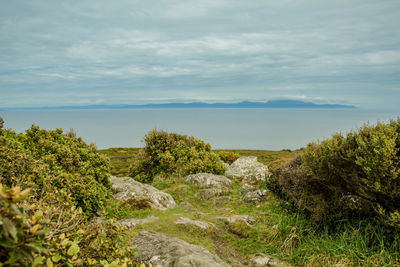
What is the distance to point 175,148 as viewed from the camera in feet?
64.6

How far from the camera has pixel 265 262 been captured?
6.42m

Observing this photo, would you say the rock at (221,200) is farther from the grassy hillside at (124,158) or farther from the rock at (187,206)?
the grassy hillside at (124,158)

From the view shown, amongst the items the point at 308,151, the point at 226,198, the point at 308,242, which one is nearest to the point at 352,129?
the point at 308,151

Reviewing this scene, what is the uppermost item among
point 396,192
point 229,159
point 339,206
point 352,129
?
point 352,129

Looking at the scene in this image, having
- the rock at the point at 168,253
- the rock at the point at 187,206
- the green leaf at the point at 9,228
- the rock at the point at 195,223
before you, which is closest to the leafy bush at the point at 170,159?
the rock at the point at 187,206

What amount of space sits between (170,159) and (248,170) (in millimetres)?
5654

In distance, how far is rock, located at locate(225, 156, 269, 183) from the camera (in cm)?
1717

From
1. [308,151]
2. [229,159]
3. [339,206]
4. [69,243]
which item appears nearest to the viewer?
[69,243]

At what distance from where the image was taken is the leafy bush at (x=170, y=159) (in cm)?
1867

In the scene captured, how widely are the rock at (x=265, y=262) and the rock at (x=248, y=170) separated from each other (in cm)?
991

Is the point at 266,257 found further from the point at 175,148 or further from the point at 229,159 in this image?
the point at 229,159

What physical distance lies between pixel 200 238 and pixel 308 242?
2.82 meters

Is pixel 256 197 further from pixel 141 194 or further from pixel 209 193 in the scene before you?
pixel 141 194

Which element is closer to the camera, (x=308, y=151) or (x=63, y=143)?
(x=308, y=151)
